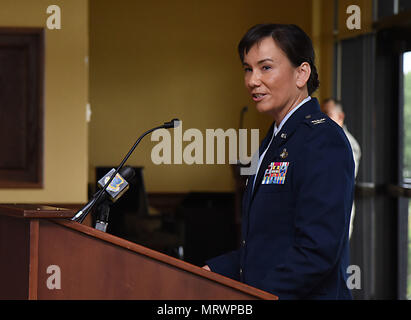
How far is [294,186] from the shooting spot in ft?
4.76

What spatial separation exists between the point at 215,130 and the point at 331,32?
6.27 ft

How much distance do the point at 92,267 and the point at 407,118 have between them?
3935 mm

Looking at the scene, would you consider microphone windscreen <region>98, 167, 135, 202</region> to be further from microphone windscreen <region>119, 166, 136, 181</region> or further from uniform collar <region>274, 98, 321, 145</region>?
uniform collar <region>274, 98, 321, 145</region>

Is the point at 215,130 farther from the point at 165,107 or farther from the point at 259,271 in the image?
the point at 259,271

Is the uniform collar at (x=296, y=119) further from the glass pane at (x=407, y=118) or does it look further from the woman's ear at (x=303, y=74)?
the glass pane at (x=407, y=118)

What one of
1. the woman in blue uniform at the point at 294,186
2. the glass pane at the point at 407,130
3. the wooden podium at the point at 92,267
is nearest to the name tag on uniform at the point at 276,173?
the woman in blue uniform at the point at 294,186

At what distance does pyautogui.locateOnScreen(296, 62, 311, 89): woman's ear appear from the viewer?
157cm

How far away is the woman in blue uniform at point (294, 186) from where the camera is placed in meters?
1.38

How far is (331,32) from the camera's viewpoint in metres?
5.92

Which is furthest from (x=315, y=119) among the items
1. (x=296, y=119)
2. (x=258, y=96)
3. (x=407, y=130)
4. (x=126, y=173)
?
(x=407, y=130)

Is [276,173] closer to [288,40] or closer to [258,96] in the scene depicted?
[258,96]

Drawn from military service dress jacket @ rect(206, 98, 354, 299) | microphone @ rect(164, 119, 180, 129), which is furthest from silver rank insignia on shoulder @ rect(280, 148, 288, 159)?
microphone @ rect(164, 119, 180, 129)

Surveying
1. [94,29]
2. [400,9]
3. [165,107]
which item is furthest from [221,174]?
[400,9]

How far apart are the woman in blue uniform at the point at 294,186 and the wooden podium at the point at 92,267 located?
0.68ft
